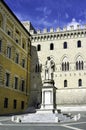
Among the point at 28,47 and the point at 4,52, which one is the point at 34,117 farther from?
the point at 28,47

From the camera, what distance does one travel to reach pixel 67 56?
133 feet

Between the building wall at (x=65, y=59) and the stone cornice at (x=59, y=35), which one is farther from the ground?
the stone cornice at (x=59, y=35)

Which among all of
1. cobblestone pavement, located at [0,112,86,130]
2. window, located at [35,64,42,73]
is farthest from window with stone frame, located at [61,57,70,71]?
cobblestone pavement, located at [0,112,86,130]

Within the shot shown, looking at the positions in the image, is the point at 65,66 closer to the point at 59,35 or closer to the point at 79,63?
the point at 79,63

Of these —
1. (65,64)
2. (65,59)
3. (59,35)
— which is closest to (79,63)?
(65,64)

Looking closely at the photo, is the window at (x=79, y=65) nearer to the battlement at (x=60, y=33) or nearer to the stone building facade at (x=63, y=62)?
the stone building facade at (x=63, y=62)

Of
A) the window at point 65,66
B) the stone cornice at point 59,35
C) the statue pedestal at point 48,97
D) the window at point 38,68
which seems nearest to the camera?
the statue pedestal at point 48,97

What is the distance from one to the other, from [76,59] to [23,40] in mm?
8783

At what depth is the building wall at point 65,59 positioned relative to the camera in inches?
1521

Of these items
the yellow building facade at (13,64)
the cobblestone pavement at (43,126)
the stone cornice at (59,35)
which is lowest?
the cobblestone pavement at (43,126)

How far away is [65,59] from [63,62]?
587mm

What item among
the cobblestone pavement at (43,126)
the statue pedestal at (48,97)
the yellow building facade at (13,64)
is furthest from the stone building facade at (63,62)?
the cobblestone pavement at (43,126)

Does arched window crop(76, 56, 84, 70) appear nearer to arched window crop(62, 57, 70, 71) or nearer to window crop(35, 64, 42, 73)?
arched window crop(62, 57, 70, 71)

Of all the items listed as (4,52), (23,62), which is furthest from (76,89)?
(4,52)
